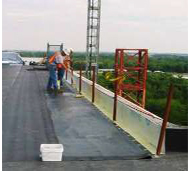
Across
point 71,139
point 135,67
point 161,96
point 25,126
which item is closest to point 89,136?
point 71,139

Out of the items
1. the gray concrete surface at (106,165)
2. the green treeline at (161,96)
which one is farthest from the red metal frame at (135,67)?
the gray concrete surface at (106,165)

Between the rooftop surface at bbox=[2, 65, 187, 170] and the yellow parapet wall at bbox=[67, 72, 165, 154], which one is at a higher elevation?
the yellow parapet wall at bbox=[67, 72, 165, 154]

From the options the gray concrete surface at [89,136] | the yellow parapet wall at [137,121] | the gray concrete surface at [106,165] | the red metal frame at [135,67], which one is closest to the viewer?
the gray concrete surface at [106,165]

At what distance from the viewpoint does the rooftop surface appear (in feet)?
19.8

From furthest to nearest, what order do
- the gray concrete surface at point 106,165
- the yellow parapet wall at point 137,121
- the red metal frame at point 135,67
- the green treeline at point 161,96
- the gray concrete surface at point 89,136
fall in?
the green treeline at point 161,96, the red metal frame at point 135,67, the yellow parapet wall at point 137,121, the gray concrete surface at point 89,136, the gray concrete surface at point 106,165

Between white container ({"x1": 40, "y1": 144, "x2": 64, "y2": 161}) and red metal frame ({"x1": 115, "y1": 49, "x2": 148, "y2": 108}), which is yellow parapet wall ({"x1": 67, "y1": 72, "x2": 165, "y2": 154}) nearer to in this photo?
white container ({"x1": 40, "y1": 144, "x2": 64, "y2": 161})

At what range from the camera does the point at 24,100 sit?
13.2 m

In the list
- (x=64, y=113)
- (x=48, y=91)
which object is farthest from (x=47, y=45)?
(x=64, y=113)

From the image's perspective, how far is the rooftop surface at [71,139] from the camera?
19.8ft

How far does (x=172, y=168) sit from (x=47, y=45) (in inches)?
862

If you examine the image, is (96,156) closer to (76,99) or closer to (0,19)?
(0,19)

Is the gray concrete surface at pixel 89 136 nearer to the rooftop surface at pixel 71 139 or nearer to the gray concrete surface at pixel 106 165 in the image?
the rooftop surface at pixel 71 139

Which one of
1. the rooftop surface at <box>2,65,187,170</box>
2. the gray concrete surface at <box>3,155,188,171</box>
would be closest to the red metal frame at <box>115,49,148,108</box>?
the rooftop surface at <box>2,65,187,170</box>

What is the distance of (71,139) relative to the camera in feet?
25.1
